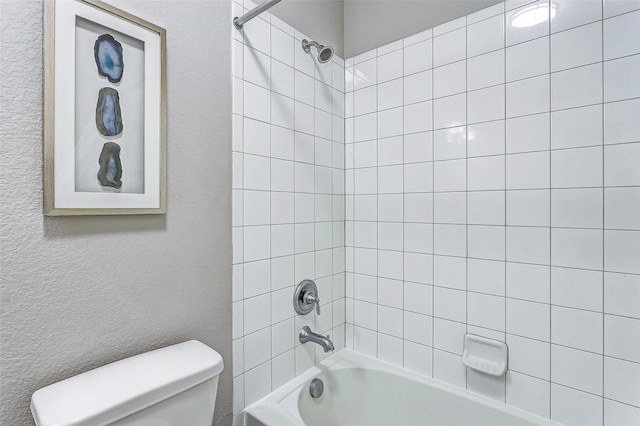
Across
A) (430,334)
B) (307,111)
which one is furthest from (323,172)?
(430,334)

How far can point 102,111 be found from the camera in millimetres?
914

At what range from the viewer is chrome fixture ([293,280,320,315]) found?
60.9 inches

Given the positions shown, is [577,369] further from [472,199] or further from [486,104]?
[486,104]

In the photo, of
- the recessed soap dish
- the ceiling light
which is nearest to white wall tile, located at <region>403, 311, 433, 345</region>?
the recessed soap dish

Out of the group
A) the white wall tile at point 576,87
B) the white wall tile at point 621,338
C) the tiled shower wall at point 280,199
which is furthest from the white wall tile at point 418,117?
the white wall tile at point 621,338

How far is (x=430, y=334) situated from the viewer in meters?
1.57

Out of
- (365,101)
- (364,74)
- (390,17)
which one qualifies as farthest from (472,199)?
(390,17)

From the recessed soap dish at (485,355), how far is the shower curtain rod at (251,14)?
1589mm

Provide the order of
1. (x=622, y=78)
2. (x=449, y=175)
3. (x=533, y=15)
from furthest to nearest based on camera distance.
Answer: (x=449, y=175) → (x=533, y=15) → (x=622, y=78)

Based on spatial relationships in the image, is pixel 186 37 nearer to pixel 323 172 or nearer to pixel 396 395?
pixel 323 172

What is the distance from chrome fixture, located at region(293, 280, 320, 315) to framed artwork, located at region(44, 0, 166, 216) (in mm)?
768

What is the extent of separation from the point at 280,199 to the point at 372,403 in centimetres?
116

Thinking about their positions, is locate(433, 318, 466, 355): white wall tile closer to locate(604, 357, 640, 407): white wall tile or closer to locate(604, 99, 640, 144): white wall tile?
locate(604, 357, 640, 407): white wall tile

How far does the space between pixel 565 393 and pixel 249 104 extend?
67.0 inches
